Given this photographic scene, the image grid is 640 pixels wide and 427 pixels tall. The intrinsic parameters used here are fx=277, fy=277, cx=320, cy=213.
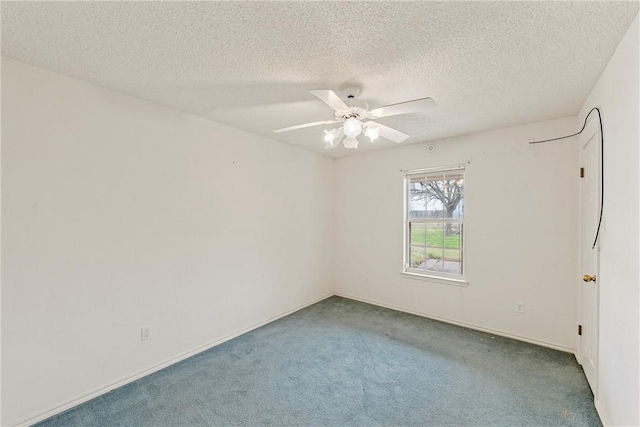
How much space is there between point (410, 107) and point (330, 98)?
1.80 feet

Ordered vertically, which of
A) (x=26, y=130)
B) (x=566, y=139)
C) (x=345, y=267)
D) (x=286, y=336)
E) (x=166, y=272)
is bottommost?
(x=286, y=336)

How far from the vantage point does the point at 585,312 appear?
2.46 meters

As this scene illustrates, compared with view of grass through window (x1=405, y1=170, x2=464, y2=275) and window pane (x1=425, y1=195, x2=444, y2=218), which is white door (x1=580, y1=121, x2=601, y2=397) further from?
window pane (x1=425, y1=195, x2=444, y2=218)

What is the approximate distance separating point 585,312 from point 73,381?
420cm

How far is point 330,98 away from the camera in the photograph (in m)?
1.79

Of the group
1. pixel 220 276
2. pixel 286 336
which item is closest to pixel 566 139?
pixel 286 336

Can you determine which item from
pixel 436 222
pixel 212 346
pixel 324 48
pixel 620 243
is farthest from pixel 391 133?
pixel 212 346

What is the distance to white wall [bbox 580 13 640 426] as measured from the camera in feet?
4.58

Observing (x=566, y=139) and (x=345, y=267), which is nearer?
(x=566, y=139)

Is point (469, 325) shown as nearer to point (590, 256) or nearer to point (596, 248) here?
point (590, 256)

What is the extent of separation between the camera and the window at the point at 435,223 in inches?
142

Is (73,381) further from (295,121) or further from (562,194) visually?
(562,194)

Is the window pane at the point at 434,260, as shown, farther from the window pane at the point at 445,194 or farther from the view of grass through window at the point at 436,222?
the window pane at the point at 445,194

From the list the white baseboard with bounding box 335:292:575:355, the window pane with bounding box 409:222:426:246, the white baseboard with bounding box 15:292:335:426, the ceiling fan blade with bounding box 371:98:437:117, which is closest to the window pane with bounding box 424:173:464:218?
the window pane with bounding box 409:222:426:246
